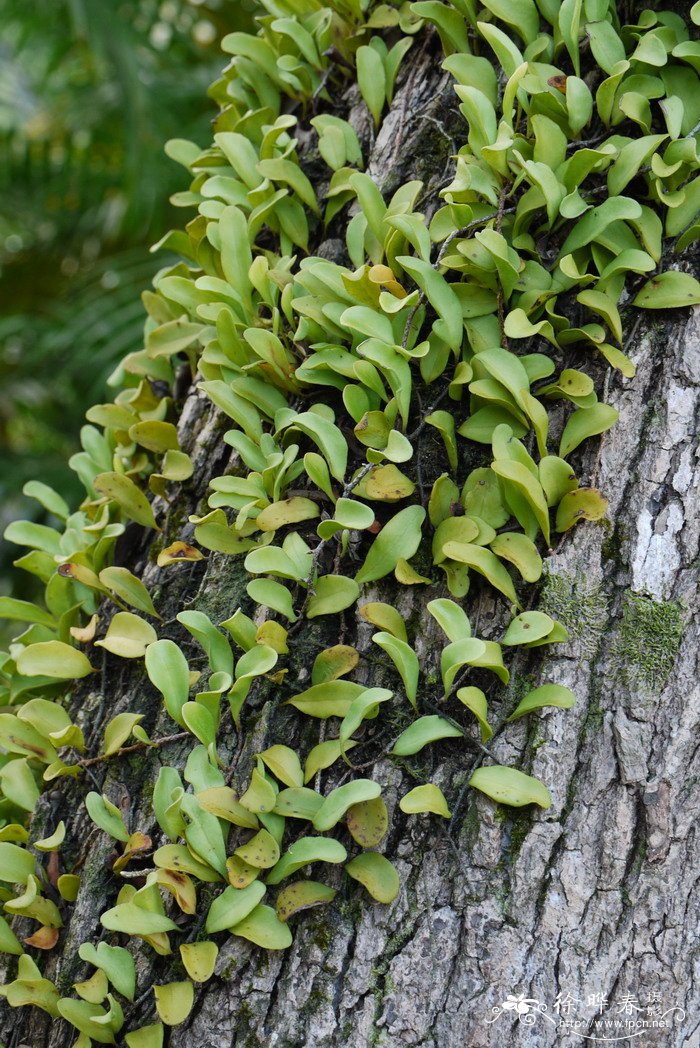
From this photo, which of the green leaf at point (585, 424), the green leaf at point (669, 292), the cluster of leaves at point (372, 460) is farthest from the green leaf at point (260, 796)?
the green leaf at point (669, 292)

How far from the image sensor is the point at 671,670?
85 centimetres

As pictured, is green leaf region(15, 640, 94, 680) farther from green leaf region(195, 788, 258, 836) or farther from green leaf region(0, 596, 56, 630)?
green leaf region(195, 788, 258, 836)

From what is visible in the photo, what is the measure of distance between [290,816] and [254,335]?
0.55 meters

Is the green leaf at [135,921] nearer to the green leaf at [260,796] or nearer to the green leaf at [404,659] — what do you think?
the green leaf at [260,796]

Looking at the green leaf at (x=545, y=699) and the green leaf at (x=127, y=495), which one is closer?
the green leaf at (x=545, y=699)

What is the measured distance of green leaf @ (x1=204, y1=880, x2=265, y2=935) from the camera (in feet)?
2.62

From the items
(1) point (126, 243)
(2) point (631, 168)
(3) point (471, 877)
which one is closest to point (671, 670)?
(3) point (471, 877)

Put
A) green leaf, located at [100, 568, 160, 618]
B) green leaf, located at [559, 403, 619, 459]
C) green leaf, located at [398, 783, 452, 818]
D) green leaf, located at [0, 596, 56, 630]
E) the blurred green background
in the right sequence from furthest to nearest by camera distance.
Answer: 1. the blurred green background
2. green leaf, located at [0, 596, 56, 630]
3. green leaf, located at [100, 568, 160, 618]
4. green leaf, located at [559, 403, 619, 459]
5. green leaf, located at [398, 783, 452, 818]

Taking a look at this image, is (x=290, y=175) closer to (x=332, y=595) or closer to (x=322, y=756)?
(x=332, y=595)

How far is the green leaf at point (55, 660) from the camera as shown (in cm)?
102

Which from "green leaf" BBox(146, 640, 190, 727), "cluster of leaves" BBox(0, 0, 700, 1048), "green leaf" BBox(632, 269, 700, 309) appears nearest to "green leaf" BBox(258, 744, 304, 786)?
"cluster of leaves" BBox(0, 0, 700, 1048)

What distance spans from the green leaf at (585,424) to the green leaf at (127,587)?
533mm

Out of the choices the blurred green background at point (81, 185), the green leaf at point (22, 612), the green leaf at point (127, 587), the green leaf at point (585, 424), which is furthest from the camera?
the blurred green background at point (81, 185)

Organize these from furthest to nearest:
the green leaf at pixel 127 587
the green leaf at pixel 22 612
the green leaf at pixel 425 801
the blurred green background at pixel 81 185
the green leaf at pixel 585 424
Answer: the blurred green background at pixel 81 185 → the green leaf at pixel 22 612 → the green leaf at pixel 127 587 → the green leaf at pixel 585 424 → the green leaf at pixel 425 801
